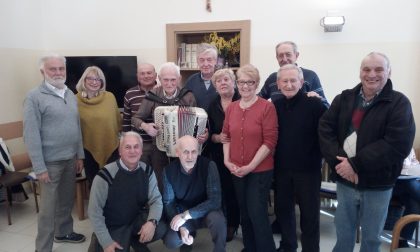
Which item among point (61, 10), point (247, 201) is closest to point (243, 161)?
point (247, 201)

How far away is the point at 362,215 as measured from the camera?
6.04 ft

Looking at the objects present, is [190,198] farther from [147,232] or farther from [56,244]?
[56,244]

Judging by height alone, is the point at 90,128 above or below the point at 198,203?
above

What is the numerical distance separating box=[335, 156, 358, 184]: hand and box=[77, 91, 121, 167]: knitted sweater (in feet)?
6.01

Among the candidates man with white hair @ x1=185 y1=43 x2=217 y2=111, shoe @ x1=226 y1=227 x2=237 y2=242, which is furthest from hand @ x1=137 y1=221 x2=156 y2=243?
man with white hair @ x1=185 y1=43 x2=217 y2=111

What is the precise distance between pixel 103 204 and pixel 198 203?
0.64 metres

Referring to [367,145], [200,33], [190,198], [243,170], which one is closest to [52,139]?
[190,198]

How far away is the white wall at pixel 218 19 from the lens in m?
3.41

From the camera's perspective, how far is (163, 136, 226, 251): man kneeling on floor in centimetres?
218

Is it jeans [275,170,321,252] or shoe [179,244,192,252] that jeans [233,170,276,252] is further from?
shoe [179,244,192,252]

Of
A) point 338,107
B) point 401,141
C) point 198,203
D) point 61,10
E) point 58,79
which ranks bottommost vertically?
point 198,203

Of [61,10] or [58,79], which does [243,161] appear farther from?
[61,10]

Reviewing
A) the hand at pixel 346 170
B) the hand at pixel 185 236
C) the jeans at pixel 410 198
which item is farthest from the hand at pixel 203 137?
the jeans at pixel 410 198

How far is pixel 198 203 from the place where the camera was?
91.5 inches
